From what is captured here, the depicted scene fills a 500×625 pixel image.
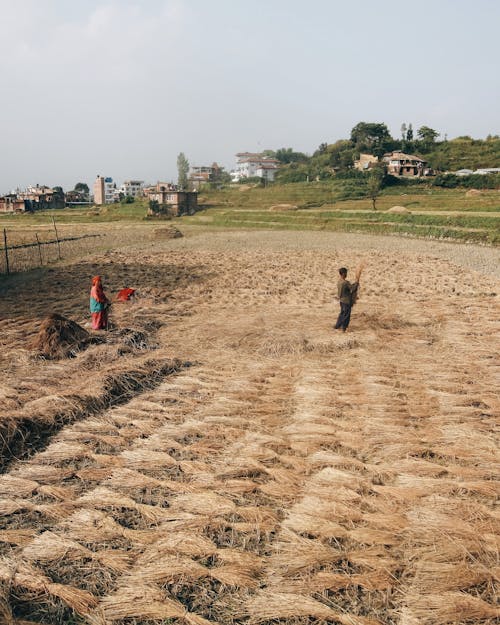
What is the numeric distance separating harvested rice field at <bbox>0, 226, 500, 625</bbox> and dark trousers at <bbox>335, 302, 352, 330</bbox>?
25 centimetres

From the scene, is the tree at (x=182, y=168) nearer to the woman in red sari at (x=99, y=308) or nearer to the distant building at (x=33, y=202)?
the distant building at (x=33, y=202)

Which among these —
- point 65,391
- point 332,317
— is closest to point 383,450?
point 65,391

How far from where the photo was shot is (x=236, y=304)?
11.6 meters

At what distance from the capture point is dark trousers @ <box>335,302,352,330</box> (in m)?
8.40

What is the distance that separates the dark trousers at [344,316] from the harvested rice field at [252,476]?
25 centimetres

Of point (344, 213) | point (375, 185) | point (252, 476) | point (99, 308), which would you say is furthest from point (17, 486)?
point (375, 185)

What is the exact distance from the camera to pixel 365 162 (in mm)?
70375

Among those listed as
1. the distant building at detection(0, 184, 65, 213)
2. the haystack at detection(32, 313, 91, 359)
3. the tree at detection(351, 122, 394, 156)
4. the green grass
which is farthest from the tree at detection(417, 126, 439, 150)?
the haystack at detection(32, 313, 91, 359)

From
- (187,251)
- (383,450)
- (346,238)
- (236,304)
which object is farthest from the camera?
(346,238)

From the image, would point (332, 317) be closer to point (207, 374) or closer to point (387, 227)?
point (207, 374)

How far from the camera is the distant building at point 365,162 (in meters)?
66.0

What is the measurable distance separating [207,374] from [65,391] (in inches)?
70.2

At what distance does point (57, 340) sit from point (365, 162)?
69.6 meters

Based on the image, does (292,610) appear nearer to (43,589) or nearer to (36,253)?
(43,589)
